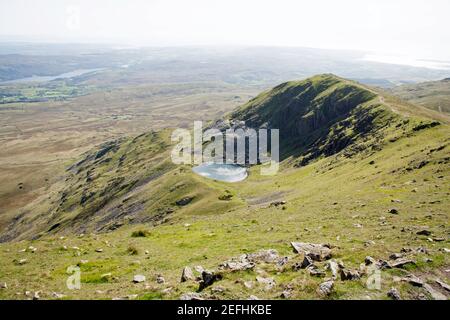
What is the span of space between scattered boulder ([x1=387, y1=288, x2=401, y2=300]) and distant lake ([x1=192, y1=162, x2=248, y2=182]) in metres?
89.1

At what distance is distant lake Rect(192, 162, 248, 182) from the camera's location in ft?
367

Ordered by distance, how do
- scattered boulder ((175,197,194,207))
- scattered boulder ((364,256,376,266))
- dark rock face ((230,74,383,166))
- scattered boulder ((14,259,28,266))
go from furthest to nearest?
dark rock face ((230,74,383,166)) → scattered boulder ((175,197,194,207)) → scattered boulder ((14,259,28,266)) → scattered boulder ((364,256,376,266))

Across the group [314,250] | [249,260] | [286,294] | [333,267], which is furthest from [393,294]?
[249,260]

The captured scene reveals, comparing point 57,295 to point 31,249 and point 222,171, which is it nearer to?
point 31,249

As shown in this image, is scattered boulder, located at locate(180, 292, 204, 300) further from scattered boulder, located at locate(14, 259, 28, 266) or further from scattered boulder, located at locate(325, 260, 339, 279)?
scattered boulder, located at locate(14, 259, 28, 266)

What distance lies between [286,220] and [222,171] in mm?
72263

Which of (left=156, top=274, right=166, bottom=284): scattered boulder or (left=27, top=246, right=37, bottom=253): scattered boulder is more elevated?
(left=156, top=274, right=166, bottom=284): scattered boulder

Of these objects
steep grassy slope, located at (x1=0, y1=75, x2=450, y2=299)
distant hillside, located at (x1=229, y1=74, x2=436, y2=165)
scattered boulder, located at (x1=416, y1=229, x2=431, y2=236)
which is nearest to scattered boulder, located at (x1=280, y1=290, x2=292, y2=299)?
steep grassy slope, located at (x1=0, y1=75, x2=450, y2=299)

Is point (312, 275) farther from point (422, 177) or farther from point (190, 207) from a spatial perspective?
point (190, 207)

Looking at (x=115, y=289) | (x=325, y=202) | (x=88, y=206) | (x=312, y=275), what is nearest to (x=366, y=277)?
(x=312, y=275)

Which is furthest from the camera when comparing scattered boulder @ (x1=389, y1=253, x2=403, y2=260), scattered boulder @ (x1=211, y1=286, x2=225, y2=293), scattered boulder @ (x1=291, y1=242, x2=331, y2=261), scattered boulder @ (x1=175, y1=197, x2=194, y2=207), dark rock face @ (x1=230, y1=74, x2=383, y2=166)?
dark rock face @ (x1=230, y1=74, x2=383, y2=166)

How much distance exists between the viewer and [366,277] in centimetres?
2214

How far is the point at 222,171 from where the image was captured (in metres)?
120
